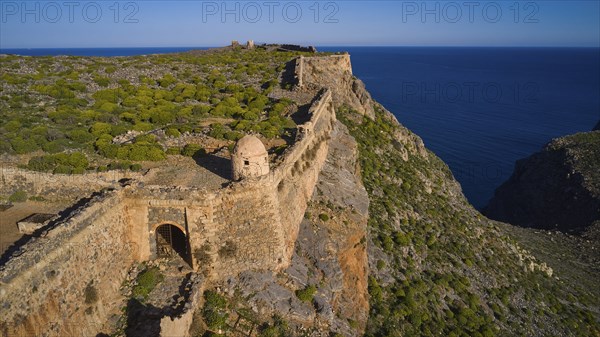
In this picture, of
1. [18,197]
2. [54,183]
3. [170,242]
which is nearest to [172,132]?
[54,183]

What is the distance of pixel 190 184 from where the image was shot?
78.4 ft

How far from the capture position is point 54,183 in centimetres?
2289

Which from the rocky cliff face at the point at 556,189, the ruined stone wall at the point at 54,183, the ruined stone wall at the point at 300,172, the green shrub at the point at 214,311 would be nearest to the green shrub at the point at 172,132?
the ruined stone wall at the point at 54,183

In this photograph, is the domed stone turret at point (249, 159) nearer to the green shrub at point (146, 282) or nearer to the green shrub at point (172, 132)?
the green shrub at point (146, 282)

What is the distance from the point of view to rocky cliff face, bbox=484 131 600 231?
225ft

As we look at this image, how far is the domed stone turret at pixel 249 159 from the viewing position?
A: 73.4 feet

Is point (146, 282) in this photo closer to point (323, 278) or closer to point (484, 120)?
point (323, 278)

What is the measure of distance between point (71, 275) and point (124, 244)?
3779 mm

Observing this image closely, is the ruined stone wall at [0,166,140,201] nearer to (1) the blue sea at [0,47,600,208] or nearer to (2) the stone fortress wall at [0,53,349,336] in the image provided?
(2) the stone fortress wall at [0,53,349,336]

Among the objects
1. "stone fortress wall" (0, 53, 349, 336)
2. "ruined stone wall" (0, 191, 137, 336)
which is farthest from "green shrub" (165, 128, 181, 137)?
"ruined stone wall" (0, 191, 137, 336)

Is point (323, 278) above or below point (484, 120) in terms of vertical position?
below

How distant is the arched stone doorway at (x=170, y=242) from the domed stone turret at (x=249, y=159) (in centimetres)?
454

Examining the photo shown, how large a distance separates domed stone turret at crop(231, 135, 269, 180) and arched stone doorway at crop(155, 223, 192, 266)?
4541 millimetres

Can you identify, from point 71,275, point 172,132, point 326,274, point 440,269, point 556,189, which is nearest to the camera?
point 71,275
